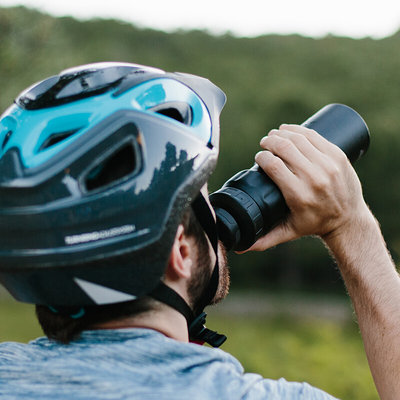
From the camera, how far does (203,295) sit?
170 cm

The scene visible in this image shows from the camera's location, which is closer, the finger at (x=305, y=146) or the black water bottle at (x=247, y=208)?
the finger at (x=305, y=146)

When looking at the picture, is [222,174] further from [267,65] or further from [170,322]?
[170,322]

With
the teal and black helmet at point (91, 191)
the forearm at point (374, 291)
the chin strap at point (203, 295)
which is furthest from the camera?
the forearm at point (374, 291)

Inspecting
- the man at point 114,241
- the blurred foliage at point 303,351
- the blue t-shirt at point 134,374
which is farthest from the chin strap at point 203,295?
the blurred foliage at point 303,351

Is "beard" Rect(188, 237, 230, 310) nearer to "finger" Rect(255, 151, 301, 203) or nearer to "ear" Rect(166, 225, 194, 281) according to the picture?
"ear" Rect(166, 225, 194, 281)

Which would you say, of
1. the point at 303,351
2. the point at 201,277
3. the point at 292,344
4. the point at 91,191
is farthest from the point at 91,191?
the point at 292,344

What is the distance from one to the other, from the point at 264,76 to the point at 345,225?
115ft

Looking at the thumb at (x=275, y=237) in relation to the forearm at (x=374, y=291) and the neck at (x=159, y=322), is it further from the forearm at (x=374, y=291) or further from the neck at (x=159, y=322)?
the neck at (x=159, y=322)

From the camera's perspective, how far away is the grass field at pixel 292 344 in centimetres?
1593

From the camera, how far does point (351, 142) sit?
2.12 metres

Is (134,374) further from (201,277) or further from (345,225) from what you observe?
(345,225)

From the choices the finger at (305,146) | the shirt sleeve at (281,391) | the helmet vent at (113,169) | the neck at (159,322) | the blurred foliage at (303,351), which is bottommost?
the blurred foliage at (303,351)

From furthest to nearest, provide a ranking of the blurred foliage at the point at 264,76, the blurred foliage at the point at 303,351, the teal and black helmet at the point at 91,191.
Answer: the blurred foliage at the point at 303,351
the blurred foliage at the point at 264,76
the teal and black helmet at the point at 91,191

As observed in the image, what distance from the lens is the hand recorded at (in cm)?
178
